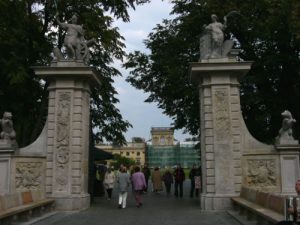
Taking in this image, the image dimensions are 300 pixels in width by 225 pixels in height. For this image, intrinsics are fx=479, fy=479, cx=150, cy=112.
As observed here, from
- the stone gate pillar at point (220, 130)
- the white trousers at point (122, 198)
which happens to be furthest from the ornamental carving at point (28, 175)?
A: the stone gate pillar at point (220, 130)

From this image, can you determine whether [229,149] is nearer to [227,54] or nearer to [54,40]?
[227,54]

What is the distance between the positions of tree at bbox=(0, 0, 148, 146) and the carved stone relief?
556 cm

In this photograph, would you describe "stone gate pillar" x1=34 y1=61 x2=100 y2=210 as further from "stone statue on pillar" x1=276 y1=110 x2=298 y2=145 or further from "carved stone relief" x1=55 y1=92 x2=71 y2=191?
"stone statue on pillar" x1=276 y1=110 x2=298 y2=145

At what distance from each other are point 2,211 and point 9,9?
13339mm

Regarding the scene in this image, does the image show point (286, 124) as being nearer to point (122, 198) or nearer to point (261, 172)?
point (261, 172)

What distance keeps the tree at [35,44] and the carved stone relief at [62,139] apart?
5.56 meters

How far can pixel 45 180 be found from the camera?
1628 cm

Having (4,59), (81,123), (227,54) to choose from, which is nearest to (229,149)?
(227,54)

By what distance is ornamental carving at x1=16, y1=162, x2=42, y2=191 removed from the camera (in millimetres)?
15742

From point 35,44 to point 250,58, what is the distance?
1126 cm

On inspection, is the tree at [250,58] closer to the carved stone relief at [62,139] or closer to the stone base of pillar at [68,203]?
the carved stone relief at [62,139]

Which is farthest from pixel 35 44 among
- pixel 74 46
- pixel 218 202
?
pixel 218 202

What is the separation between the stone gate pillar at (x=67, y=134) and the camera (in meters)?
16.1


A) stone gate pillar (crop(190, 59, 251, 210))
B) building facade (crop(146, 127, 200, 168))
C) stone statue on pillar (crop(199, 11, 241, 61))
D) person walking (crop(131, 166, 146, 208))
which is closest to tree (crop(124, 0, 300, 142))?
stone statue on pillar (crop(199, 11, 241, 61))
